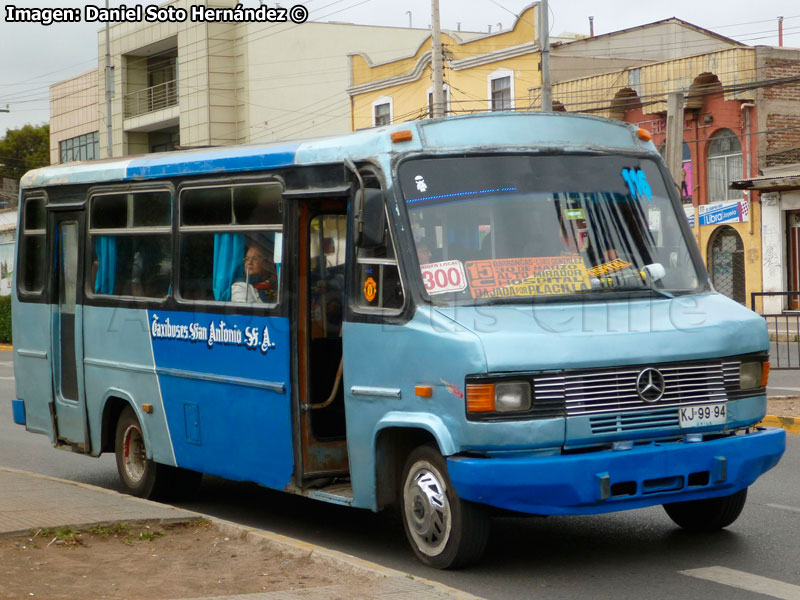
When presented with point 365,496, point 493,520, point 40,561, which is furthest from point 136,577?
point 493,520

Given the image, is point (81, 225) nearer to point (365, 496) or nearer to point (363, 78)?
point (365, 496)

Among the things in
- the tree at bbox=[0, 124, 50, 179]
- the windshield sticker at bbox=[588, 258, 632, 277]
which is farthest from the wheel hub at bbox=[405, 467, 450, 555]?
the tree at bbox=[0, 124, 50, 179]

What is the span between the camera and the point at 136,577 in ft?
22.3

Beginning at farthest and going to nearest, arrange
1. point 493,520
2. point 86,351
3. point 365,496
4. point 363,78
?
point 363,78 < point 86,351 < point 493,520 < point 365,496

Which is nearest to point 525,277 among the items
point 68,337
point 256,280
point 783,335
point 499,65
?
point 256,280

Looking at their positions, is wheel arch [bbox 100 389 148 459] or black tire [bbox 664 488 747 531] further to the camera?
wheel arch [bbox 100 389 148 459]

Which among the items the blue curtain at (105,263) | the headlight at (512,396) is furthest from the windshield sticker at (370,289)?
the blue curtain at (105,263)

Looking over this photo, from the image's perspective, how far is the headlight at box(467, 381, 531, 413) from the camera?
→ 21.0 feet

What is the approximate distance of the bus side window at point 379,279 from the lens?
7.08 m

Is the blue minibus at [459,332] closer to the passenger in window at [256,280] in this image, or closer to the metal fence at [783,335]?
the passenger in window at [256,280]

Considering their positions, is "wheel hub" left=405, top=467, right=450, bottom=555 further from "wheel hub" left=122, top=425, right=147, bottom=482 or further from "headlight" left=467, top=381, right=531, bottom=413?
"wheel hub" left=122, top=425, right=147, bottom=482

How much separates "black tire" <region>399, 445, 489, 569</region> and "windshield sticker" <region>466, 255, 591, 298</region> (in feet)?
3.14

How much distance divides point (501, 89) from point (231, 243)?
102 ft

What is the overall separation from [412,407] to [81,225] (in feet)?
15.9
